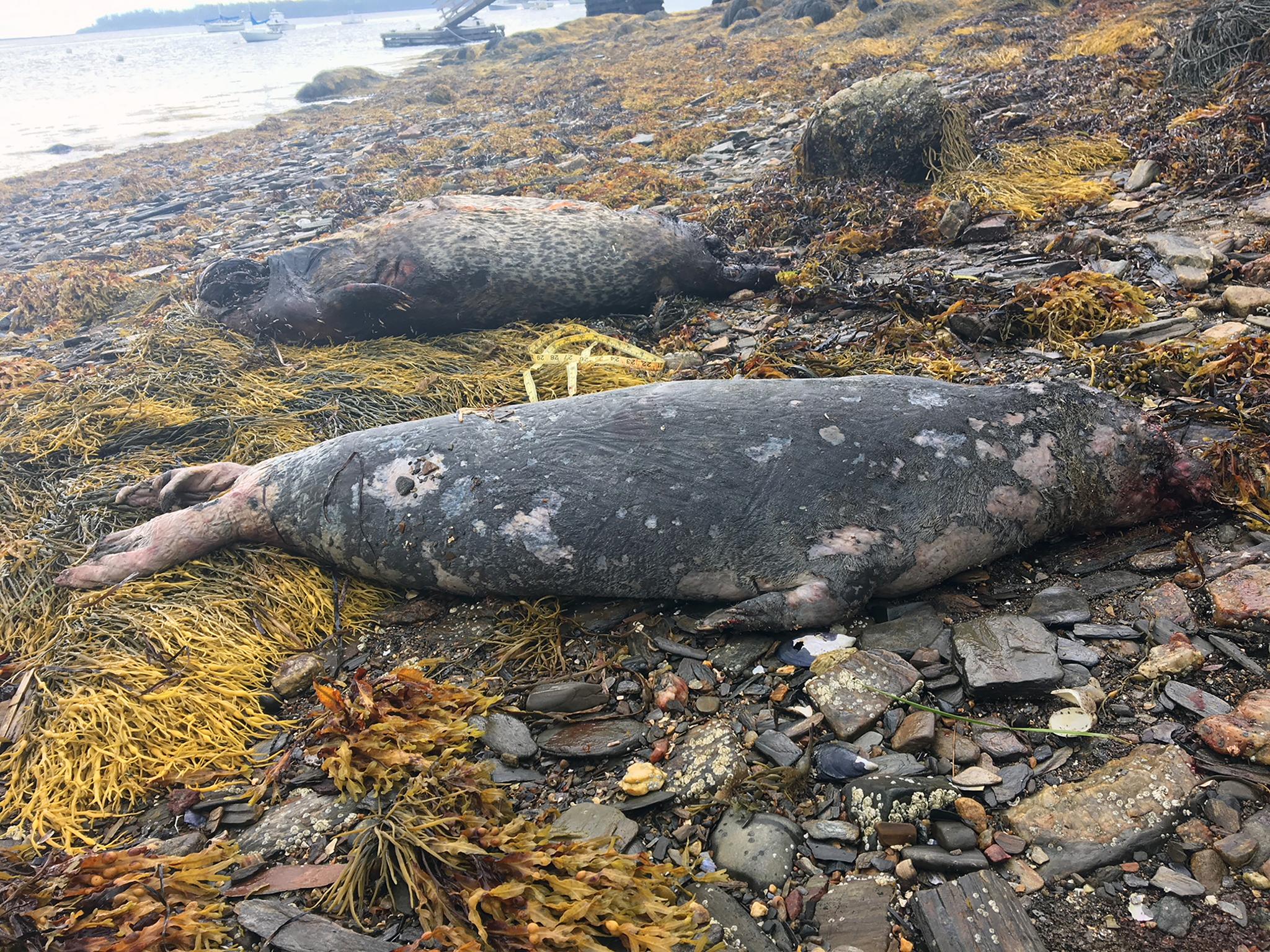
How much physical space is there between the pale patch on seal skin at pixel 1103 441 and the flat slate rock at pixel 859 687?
4.16ft

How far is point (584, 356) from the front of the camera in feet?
16.5

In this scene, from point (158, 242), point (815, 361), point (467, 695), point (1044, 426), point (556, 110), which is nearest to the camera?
point (467, 695)

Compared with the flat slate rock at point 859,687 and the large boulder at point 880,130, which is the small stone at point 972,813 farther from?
the large boulder at point 880,130

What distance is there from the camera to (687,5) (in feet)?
157

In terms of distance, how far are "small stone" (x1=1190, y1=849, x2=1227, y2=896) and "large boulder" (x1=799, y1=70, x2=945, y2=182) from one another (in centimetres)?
679

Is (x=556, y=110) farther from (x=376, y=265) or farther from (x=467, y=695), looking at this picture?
(x=467, y=695)

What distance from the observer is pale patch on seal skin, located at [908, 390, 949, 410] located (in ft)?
10.5

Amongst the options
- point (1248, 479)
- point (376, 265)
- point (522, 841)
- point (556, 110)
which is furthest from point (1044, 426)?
point (556, 110)

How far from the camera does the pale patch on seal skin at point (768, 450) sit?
3.13 metres

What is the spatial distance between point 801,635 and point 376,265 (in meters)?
4.42

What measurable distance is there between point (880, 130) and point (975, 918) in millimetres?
7329

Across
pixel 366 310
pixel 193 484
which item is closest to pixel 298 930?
pixel 193 484

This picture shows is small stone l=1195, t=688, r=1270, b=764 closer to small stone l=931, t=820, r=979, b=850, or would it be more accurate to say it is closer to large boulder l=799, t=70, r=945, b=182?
small stone l=931, t=820, r=979, b=850

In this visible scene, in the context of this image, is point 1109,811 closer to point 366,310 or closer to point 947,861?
point 947,861
